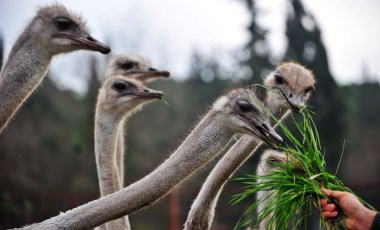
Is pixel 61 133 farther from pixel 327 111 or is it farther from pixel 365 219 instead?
pixel 365 219

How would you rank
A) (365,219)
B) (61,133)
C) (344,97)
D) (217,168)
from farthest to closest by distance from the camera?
1. (344,97)
2. (61,133)
3. (217,168)
4. (365,219)

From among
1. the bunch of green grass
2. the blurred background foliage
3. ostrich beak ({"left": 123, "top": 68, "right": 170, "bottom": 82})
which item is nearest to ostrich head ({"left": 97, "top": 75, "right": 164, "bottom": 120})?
ostrich beak ({"left": 123, "top": 68, "right": 170, "bottom": 82})

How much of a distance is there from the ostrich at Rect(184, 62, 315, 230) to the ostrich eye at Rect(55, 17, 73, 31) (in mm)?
1504

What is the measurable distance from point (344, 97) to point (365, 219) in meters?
18.7

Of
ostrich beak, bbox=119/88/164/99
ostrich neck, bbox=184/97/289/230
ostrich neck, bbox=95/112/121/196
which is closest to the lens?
ostrich neck, bbox=184/97/289/230

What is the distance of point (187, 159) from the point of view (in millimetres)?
3367

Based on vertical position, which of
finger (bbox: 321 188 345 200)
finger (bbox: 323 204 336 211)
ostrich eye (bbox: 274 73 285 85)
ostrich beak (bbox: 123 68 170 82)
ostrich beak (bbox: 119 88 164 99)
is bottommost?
finger (bbox: 323 204 336 211)

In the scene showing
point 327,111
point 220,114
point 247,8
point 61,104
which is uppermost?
point 247,8

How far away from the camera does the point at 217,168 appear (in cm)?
425

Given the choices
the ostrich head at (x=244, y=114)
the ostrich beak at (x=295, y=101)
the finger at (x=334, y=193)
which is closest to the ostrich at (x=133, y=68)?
the ostrich beak at (x=295, y=101)

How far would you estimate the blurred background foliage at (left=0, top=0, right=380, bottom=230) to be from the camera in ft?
40.8

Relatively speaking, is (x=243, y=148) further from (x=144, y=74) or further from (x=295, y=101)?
(x=144, y=74)

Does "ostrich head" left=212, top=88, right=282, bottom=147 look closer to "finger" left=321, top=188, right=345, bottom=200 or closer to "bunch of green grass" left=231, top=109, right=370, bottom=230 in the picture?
"bunch of green grass" left=231, top=109, right=370, bottom=230

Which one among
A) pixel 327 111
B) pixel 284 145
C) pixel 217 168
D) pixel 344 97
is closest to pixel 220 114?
pixel 284 145
